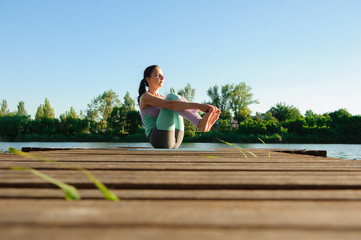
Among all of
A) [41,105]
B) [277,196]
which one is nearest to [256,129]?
[277,196]

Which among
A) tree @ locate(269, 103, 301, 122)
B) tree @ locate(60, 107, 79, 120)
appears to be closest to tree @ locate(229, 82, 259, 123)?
tree @ locate(269, 103, 301, 122)

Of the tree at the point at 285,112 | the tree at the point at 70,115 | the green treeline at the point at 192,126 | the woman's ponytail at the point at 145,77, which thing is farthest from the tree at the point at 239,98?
the woman's ponytail at the point at 145,77

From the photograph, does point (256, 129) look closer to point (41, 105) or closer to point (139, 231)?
point (139, 231)

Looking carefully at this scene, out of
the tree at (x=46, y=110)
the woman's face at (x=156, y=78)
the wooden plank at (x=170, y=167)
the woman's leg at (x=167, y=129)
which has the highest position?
the tree at (x=46, y=110)

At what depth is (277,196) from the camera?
1.83 feet

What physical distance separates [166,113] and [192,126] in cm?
2041

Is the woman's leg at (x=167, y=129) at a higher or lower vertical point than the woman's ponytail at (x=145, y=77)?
lower

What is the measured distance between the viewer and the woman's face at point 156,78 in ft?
8.54

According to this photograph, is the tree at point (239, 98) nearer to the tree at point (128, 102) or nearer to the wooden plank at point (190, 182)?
the tree at point (128, 102)

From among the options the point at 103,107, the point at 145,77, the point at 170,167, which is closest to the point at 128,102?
the point at 103,107

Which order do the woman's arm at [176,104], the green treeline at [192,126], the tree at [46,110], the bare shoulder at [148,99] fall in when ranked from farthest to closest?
the tree at [46,110], the green treeline at [192,126], the bare shoulder at [148,99], the woman's arm at [176,104]

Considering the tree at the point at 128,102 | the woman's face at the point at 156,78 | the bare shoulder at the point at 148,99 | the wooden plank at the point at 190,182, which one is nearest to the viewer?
the wooden plank at the point at 190,182

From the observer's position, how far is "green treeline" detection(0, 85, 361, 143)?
20.3 m

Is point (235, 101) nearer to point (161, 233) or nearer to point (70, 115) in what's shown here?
point (70, 115)
